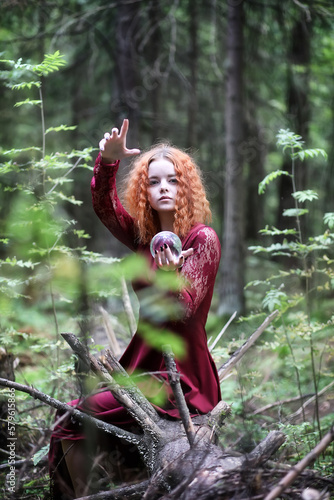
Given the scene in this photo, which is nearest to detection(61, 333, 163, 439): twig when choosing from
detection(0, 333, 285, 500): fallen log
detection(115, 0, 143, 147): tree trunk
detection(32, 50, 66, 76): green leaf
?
detection(0, 333, 285, 500): fallen log

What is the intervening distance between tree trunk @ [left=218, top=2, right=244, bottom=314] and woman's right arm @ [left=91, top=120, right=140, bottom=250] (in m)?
4.64

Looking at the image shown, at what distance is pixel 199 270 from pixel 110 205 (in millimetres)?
850

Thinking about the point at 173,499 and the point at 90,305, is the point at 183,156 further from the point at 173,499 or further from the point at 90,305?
the point at 173,499

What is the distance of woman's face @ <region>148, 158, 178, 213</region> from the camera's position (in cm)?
305

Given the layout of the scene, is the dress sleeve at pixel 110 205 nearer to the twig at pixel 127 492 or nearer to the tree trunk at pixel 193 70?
the twig at pixel 127 492

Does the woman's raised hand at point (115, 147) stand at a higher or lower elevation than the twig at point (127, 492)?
higher

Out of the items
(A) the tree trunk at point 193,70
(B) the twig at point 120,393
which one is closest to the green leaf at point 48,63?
(B) the twig at point 120,393

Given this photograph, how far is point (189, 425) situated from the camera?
7.45 ft

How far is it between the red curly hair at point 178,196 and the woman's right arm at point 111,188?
0.38ft

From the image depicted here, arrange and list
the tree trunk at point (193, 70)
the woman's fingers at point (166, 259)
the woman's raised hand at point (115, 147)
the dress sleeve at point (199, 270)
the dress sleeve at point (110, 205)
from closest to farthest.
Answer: the woman's fingers at point (166, 259) < the dress sleeve at point (199, 270) < the woman's raised hand at point (115, 147) < the dress sleeve at point (110, 205) < the tree trunk at point (193, 70)

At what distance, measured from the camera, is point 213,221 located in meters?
7.88

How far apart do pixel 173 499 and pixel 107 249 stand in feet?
23.8

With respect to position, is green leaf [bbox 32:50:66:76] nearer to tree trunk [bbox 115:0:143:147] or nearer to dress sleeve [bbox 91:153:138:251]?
dress sleeve [bbox 91:153:138:251]

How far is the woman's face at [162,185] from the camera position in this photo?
120 inches
